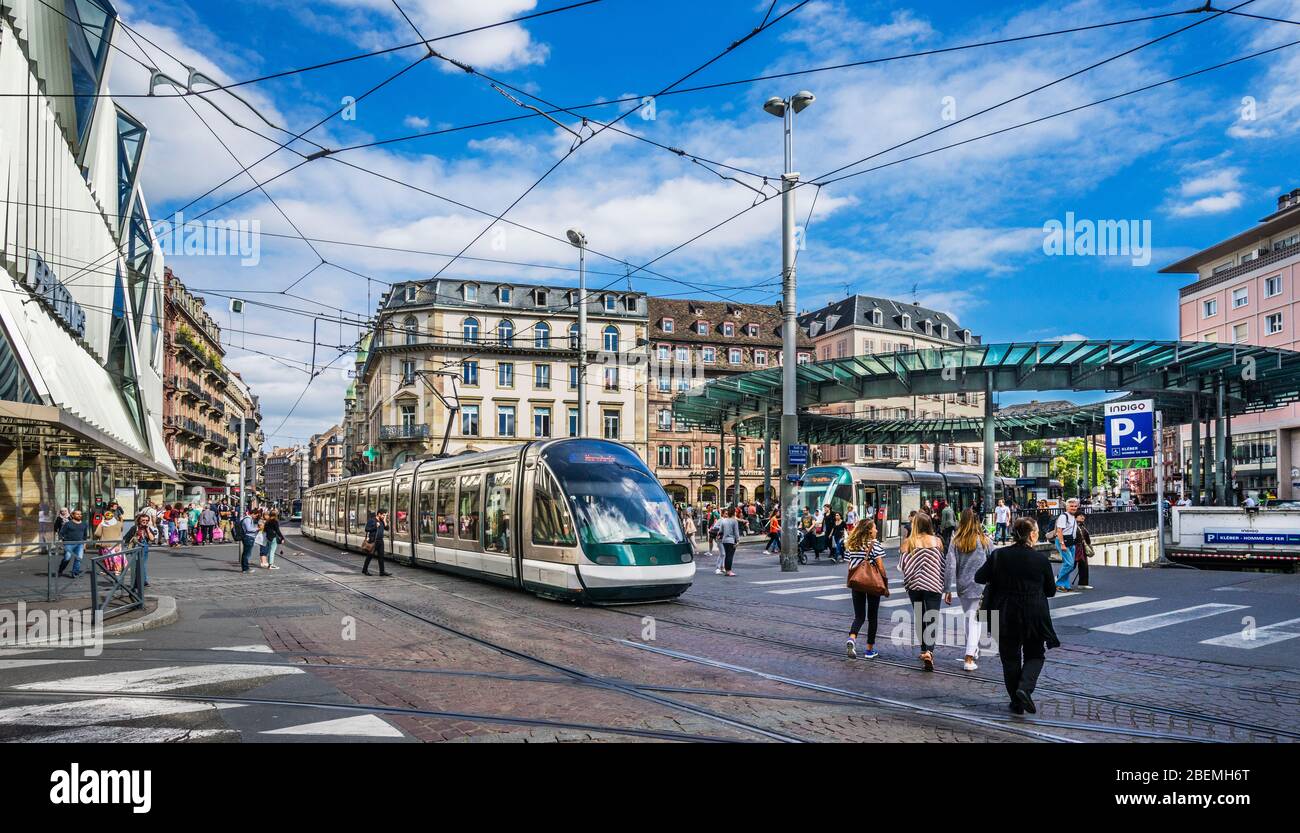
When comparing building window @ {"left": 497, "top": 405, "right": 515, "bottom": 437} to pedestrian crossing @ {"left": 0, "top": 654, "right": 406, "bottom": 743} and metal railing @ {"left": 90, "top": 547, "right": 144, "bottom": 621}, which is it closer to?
metal railing @ {"left": 90, "top": 547, "right": 144, "bottom": 621}

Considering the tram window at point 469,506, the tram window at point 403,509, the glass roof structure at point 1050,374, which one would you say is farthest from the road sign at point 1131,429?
the tram window at point 403,509

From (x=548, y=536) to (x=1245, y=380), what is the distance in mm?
29197

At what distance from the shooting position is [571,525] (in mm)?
14492

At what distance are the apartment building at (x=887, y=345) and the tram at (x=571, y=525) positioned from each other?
61133mm

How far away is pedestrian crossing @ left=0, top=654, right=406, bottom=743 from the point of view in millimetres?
6207

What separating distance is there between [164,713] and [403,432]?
57.6 meters

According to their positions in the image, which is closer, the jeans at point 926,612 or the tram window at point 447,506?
the jeans at point 926,612

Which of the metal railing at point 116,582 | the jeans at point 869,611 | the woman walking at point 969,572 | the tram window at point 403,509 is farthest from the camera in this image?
the tram window at point 403,509

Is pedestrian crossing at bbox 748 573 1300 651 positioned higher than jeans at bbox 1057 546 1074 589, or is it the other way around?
jeans at bbox 1057 546 1074 589

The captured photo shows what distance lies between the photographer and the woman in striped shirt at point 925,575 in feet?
31.0

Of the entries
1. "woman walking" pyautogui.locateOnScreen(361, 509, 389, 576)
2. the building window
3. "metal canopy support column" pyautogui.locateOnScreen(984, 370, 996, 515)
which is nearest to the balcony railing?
the building window

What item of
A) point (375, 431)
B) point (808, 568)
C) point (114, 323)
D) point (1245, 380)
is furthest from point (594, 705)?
point (375, 431)

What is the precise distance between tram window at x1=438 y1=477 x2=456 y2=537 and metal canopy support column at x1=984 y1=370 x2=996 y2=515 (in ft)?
60.6

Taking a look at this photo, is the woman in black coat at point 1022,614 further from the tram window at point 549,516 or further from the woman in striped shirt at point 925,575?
the tram window at point 549,516
